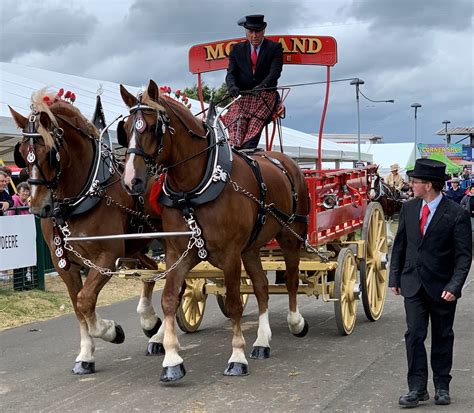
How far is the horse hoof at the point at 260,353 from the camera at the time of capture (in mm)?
6578

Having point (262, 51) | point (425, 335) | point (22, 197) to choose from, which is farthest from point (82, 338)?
point (22, 197)

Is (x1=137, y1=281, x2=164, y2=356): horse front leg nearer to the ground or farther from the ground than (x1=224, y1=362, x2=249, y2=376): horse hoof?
farther from the ground

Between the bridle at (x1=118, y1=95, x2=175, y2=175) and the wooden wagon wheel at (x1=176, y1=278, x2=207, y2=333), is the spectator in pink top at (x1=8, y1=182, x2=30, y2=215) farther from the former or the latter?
the bridle at (x1=118, y1=95, x2=175, y2=175)

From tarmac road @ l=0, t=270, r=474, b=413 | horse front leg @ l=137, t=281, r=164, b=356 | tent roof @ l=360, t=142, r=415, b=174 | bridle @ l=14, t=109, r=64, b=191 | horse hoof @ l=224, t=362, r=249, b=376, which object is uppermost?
tent roof @ l=360, t=142, r=415, b=174

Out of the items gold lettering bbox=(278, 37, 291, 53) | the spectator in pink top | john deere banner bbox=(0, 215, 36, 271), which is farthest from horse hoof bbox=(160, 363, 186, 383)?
the spectator in pink top

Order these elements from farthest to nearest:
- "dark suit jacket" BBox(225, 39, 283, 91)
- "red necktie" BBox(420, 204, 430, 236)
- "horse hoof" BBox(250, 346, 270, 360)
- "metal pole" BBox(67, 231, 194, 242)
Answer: "dark suit jacket" BBox(225, 39, 283, 91) → "horse hoof" BBox(250, 346, 270, 360) → "metal pole" BBox(67, 231, 194, 242) → "red necktie" BBox(420, 204, 430, 236)

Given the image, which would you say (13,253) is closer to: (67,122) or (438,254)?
(67,122)

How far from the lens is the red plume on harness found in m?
5.98

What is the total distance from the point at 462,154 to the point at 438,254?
65565 millimetres

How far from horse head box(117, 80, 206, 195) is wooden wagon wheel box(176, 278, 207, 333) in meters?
2.30

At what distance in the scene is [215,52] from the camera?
825 centimetres

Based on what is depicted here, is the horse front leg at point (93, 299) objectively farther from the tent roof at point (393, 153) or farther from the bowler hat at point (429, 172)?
the tent roof at point (393, 153)

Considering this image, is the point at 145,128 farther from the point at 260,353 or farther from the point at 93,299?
the point at 260,353

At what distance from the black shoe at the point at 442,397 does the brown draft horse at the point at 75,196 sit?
8.71 feet
